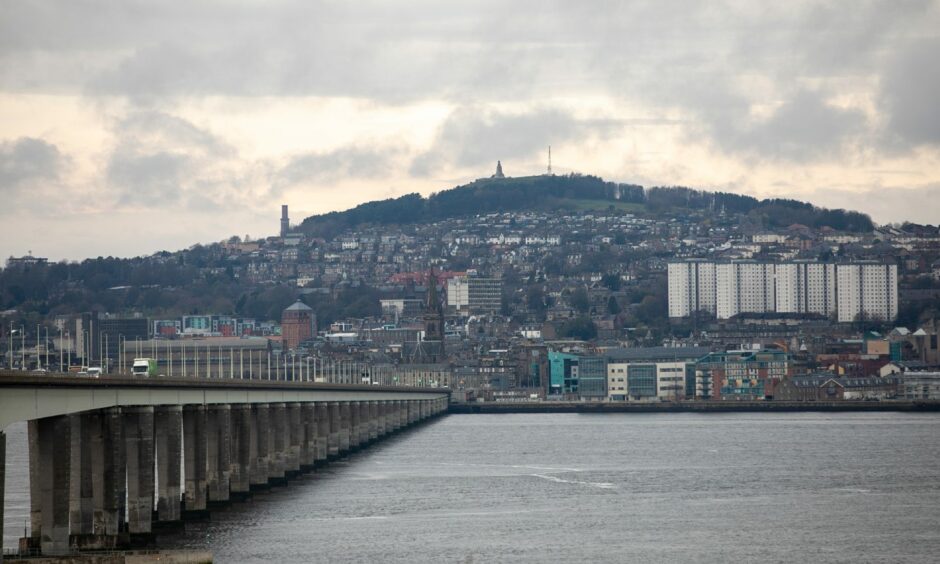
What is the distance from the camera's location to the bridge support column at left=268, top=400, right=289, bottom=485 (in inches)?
2790

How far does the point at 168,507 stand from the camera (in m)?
52.0

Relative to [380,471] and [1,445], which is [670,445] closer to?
[380,471]

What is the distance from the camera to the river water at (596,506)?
48.3m

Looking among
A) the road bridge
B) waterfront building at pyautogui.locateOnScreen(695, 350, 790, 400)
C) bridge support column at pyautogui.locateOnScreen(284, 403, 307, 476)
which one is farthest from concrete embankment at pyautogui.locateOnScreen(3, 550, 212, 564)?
waterfront building at pyautogui.locateOnScreen(695, 350, 790, 400)

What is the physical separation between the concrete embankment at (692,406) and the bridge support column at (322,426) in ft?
A: 268

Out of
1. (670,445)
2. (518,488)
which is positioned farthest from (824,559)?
(670,445)

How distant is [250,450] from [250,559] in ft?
72.4

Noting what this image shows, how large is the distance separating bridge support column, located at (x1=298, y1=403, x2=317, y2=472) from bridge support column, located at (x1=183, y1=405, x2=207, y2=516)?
64.7ft

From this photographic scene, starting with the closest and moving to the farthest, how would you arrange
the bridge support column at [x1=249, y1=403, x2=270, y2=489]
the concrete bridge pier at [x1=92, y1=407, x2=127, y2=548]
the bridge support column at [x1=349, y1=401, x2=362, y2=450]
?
the concrete bridge pier at [x1=92, y1=407, x2=127, y2=548] → the bridge support column at [x1=249, y1=403, x2=270, y2=489] → the bridge support column at [x1=349, y1=401, x2=362, y2=450]

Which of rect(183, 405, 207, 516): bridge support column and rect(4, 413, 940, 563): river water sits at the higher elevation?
rect(183, 405, 207, 516): bridge support column

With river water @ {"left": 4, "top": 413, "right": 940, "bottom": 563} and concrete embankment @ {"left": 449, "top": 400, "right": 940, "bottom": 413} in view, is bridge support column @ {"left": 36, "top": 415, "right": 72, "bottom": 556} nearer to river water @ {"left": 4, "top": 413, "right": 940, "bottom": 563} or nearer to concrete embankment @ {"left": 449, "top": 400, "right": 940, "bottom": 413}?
river water @ {"left": 4, "top": 413, "right": 940, "bottom": 563}

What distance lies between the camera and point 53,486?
1706 inches

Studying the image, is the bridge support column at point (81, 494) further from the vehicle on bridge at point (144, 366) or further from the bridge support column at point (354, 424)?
the bridge support column at point (354, 424)

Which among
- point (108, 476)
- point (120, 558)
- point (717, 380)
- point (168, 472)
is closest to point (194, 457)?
point (168, 472)
